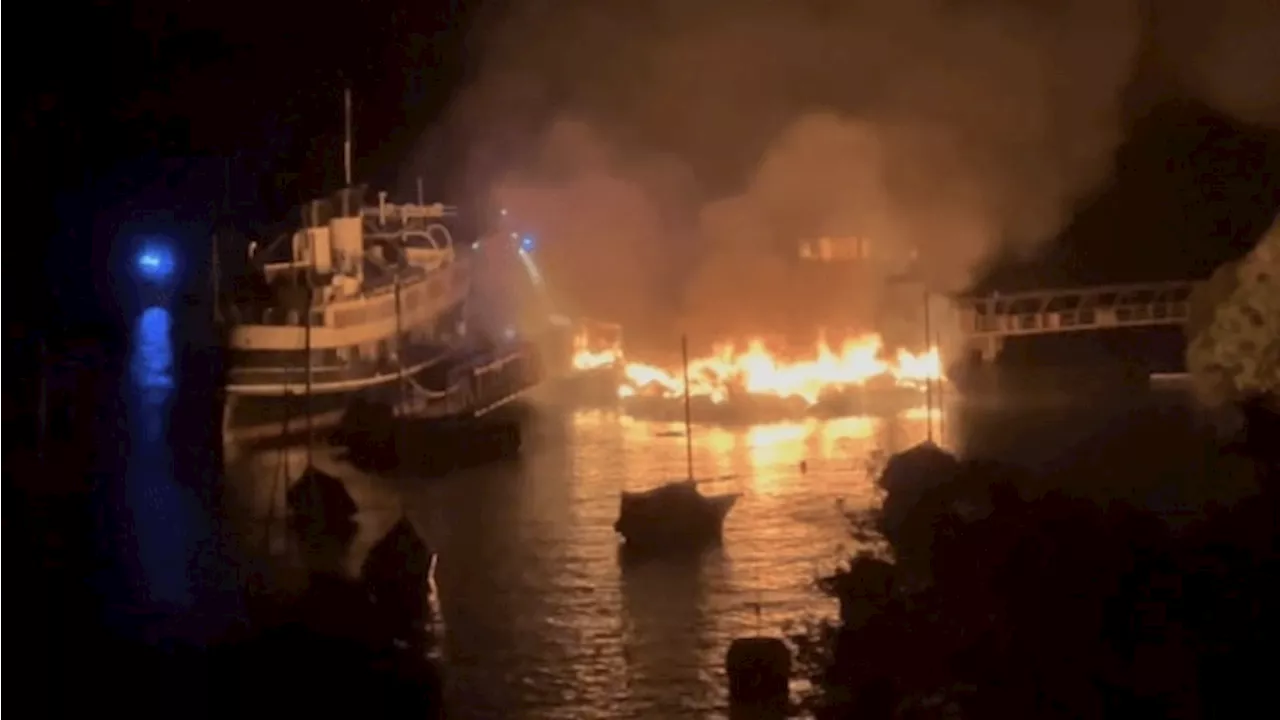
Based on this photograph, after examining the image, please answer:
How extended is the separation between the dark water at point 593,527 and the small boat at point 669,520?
25 cm

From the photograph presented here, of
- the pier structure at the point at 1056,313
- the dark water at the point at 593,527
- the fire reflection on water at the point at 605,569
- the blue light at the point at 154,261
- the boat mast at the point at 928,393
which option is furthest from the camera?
the blue light at the point at 154,261

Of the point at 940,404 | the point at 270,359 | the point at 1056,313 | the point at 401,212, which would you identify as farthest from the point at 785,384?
the point at 401,212

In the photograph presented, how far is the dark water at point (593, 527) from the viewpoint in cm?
1182

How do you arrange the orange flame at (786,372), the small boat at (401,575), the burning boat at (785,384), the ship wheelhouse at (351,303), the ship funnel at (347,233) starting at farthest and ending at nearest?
the ship funnel at (347,233), the orange flame at (786,372), the burning boat at (785,384), the ship wheelhouse at (351,303), the small boat at (401,575)

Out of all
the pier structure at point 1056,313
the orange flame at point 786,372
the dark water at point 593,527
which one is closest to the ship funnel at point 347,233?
the dark water at point 593,527

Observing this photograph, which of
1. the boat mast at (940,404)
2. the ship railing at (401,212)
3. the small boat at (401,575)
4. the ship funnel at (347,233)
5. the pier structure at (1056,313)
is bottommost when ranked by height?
the small boat at (401,575)

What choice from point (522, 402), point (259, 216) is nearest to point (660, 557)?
point (522, 402)

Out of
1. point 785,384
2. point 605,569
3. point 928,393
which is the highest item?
point 785,384

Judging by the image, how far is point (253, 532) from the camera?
53.9 ft

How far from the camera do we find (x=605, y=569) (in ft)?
47.8

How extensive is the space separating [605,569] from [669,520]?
837 millimetres

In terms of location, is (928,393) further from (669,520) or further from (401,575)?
(401,575)

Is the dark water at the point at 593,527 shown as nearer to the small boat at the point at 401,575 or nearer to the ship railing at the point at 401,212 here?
the small boat at the point at 401,575

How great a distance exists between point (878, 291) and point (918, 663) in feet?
66.1
